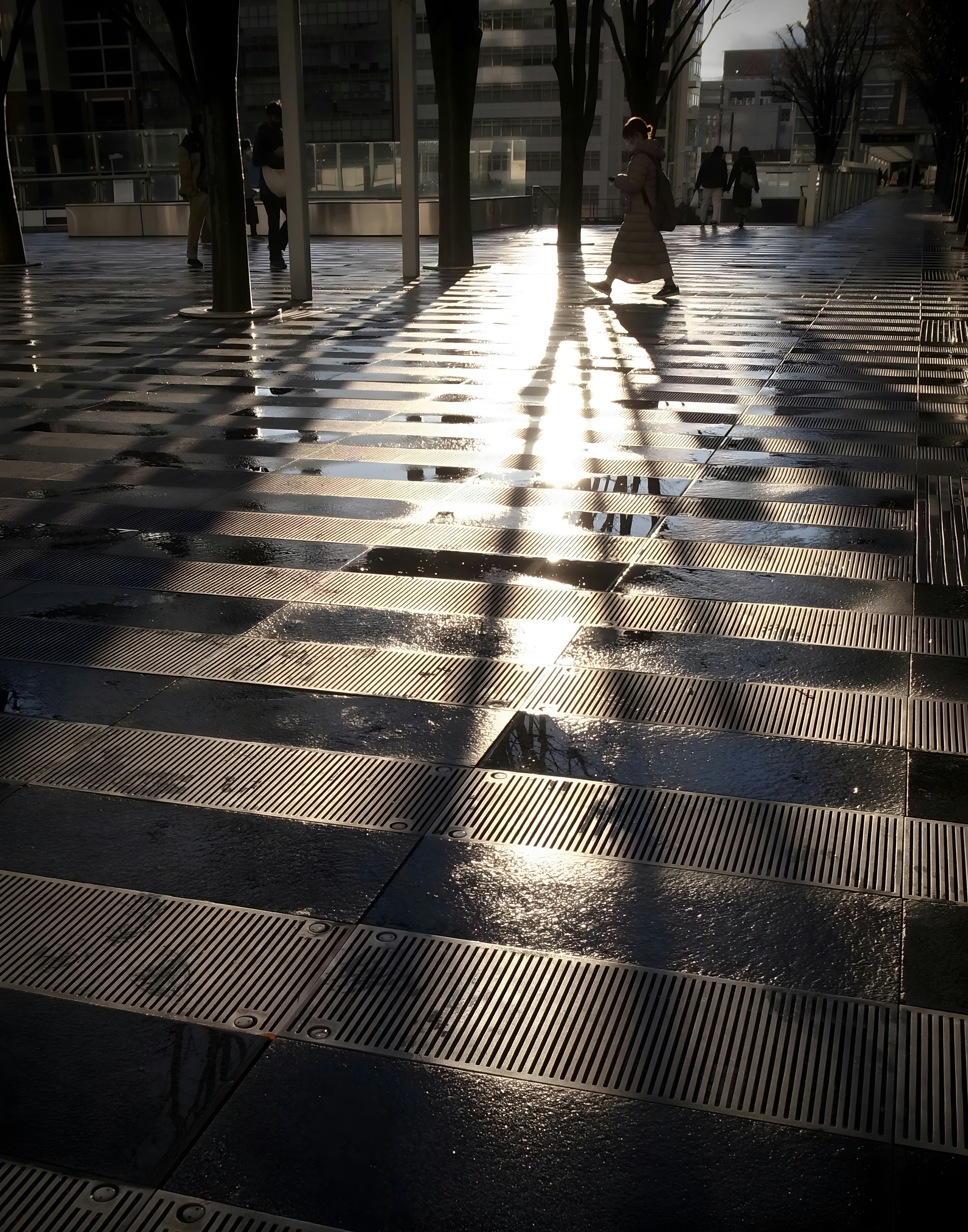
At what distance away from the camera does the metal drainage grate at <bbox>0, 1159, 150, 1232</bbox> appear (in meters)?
2.08

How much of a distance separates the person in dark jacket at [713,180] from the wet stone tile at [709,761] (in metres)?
27.9

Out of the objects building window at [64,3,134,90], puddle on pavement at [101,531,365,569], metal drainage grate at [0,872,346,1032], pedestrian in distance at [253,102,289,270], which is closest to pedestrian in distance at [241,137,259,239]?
pedestrian in distance at [253,102,289,270]

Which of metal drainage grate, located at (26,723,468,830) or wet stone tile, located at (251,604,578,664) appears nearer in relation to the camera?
metal drainage grate, located at (26,723,468,830)

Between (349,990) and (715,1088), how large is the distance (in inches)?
29.2

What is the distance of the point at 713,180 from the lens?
30781mm

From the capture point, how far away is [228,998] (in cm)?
268

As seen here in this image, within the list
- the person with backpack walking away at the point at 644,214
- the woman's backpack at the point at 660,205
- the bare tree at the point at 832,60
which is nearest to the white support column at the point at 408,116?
the person with backpack walking away at the point at 644,214

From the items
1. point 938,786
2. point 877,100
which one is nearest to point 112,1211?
point 938,786

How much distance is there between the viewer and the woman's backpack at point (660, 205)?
14633 mm

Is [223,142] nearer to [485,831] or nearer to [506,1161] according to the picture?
[485,831]

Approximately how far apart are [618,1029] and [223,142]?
40.0ft

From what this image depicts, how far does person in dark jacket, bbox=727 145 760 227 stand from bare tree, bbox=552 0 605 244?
7.23 metres

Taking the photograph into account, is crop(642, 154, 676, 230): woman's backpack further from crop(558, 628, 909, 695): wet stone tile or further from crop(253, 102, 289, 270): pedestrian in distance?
crop(558, 628, 909, 695): wet stone tile

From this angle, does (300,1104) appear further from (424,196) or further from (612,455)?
(424,196)
